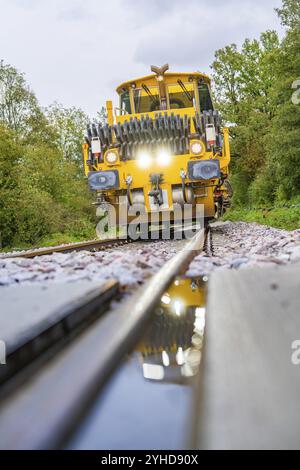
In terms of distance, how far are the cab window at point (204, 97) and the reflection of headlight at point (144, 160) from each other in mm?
2722

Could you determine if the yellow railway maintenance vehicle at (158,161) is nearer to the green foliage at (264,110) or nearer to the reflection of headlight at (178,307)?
the reflection of headlight at (178,307)

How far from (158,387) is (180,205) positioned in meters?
7.66

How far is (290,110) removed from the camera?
15.7 metres

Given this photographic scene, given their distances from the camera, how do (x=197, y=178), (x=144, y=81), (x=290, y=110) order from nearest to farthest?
(x=197, y=178) → (x=144, y=81) → (x=290, y=110)

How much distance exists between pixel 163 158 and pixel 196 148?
63 centimetres

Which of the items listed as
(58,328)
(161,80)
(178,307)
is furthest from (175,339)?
(161,80)

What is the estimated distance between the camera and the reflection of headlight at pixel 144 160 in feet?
27.8

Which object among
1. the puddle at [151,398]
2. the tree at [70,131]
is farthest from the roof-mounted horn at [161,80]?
the tree at [70,131]

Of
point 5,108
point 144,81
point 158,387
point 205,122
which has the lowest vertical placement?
point 158,387

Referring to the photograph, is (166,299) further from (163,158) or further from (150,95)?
(150,95)

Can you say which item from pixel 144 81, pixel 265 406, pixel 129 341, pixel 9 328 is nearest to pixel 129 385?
pixel 129 341
